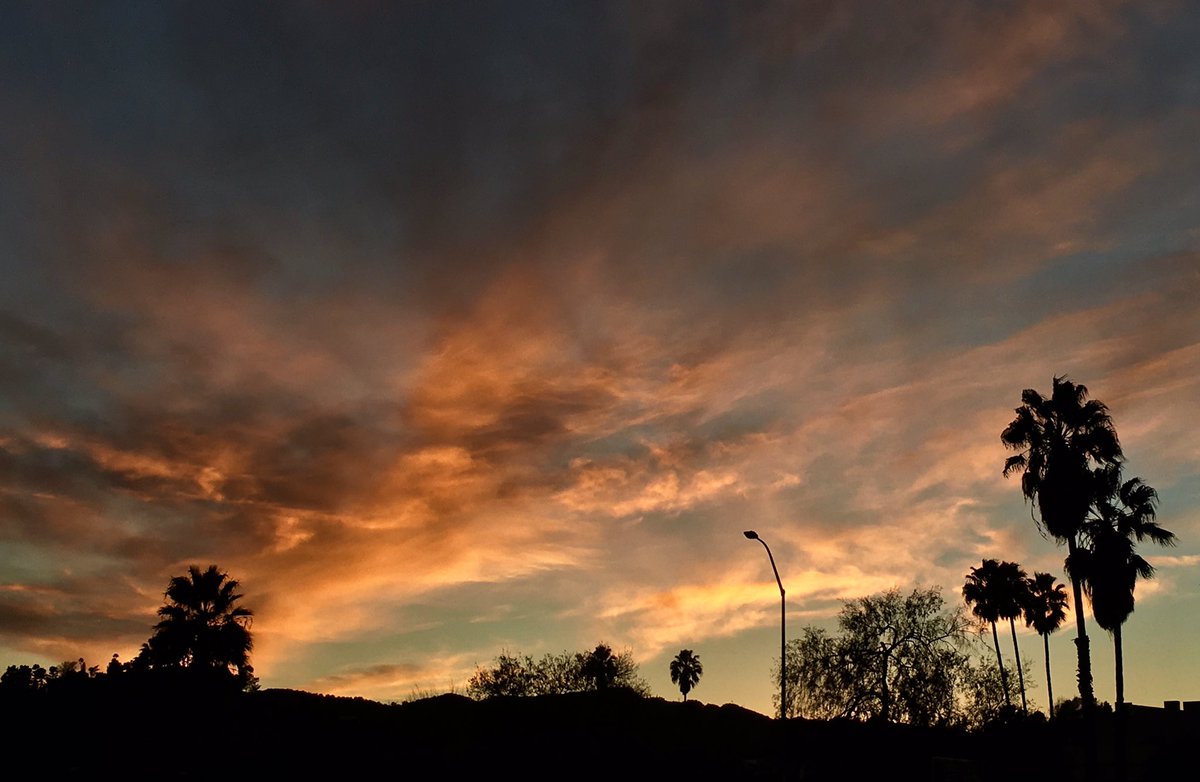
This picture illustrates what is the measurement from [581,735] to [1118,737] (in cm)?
2870

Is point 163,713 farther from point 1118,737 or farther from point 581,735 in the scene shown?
point 1118,737

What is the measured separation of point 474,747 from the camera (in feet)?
180

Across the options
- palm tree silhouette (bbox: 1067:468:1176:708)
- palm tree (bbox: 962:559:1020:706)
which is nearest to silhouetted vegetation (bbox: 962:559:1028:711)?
palm tree (bbox: 962:559:1020:706)

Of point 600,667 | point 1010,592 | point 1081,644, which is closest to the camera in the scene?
point 1081,644

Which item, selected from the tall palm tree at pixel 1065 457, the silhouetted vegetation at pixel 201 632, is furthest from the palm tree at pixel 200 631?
the tall palm tree at pixel 1065 457

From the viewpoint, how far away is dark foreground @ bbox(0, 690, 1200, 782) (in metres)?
47.7

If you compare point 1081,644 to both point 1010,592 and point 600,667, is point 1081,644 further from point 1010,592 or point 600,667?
point 600,667

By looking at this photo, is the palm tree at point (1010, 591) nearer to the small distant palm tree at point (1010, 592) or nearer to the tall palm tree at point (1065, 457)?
the small distant palm tree at point (1010, 592)

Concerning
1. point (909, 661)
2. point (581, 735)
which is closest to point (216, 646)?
point (581, 735)

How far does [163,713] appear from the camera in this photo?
5650 centimetres

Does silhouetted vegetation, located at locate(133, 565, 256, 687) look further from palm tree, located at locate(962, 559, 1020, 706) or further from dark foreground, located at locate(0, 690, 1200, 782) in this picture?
palm tree, located at locate(962, 559, 1020, 706)

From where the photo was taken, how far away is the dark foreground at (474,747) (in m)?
47.7

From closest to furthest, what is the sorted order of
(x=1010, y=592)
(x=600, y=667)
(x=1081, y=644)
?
(x=1081, y=644)
(x=1010, y=592)
(x=600, y=667)

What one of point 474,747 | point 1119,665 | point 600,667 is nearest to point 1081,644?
point 1119,665
